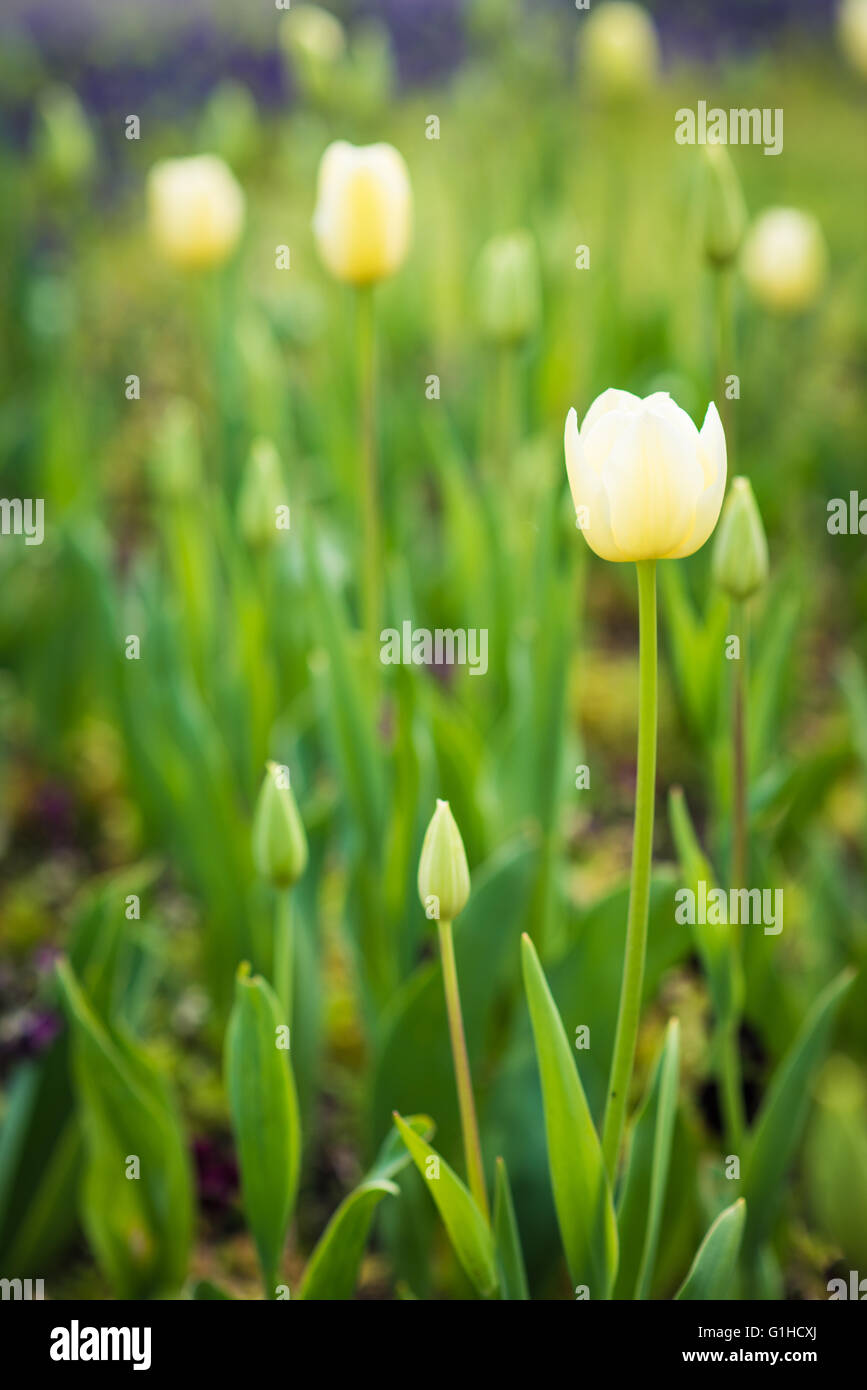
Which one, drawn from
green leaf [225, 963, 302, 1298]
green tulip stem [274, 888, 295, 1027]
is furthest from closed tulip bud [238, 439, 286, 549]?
green leaf [225, 963, 302, 1298]

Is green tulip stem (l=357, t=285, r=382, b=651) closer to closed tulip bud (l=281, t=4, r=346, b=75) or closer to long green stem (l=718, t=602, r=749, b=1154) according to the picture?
long green stem (l=718, t=602, r=749, b=1154)

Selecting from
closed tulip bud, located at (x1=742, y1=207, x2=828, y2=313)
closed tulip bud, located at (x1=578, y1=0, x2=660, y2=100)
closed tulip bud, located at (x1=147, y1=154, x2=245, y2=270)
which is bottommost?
closed tulip bud, located at (x1=147, y1=154, x2=245, y2=270)

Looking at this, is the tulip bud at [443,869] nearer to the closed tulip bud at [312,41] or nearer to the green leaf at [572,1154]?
the green leaf at [572,1154]

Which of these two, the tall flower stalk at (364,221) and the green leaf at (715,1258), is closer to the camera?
the green leaf at (715,1258)

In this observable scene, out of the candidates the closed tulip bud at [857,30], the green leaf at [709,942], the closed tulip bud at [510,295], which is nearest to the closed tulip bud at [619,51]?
the closed tulip bud at [857,30]

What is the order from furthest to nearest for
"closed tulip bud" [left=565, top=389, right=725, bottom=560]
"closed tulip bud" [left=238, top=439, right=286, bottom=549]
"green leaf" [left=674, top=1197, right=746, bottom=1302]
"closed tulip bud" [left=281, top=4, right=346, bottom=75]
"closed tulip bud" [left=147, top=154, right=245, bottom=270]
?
"closed tulip bud" [left=281, top=4, right=346, bottom=75] → "closed tulip bud" [left=147, top=154, right=245, bottom=270] → "closed tulip bud" [left=238, top=439, right=286, bottom=549] → "green leaf" [left=674, top=1197, right=746, bottom=1302] → "closed tulip bud" [left=565, top=389, right=725, bottom=560]
